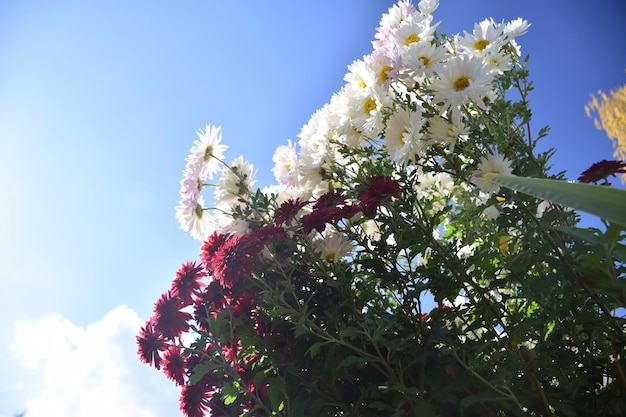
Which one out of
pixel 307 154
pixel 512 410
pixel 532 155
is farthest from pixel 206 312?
pixel 532 155

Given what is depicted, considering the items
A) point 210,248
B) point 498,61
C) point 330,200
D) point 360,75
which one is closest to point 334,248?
point 330,200

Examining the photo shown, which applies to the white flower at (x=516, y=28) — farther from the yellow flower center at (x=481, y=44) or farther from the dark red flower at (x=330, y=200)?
the dark red flower at (x=330, y=200)

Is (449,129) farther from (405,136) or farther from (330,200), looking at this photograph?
(330,200)

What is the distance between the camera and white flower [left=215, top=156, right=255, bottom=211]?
971mm

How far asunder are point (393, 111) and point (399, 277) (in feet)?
0.90

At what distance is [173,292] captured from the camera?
0.95 m

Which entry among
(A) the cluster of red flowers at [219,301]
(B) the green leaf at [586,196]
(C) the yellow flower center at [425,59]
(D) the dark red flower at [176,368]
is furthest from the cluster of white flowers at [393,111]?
(B) the green leaf at [586,196]

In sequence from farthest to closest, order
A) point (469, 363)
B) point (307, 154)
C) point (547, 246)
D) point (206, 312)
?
point (307, 154) < point (206, 312) < point (547, 246) < point (469, 363)

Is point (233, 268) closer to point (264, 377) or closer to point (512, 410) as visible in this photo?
point (264, 377)

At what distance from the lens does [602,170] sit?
0.71 m

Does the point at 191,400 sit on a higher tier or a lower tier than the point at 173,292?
lower

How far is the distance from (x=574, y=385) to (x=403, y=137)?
42 centimetres

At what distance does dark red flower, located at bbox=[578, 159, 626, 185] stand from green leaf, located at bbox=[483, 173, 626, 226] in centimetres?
39

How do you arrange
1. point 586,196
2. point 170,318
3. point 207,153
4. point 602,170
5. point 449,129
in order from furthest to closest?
point 207,153, point 170,318, point 449,129, point 602,170, point 586,196
